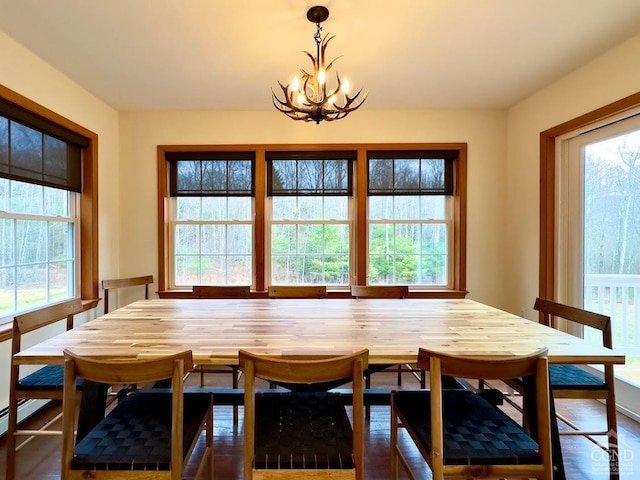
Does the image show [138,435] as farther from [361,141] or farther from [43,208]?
[361,141]

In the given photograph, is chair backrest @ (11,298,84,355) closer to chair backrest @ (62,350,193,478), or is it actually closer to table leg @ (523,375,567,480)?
chair backrest @ (62,350,193,478)

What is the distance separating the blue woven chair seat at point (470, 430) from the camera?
1116 millimetres

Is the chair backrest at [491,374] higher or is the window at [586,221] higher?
the window at [586,221]

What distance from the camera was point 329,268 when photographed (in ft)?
11.1

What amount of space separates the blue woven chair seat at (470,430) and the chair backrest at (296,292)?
107cm

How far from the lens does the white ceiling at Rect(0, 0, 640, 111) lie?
179cm

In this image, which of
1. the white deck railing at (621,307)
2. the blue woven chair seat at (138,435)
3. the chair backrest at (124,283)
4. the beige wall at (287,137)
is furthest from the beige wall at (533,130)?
the chair backrest at (124,283)

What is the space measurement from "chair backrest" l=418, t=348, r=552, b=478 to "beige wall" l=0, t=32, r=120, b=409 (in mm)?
2565

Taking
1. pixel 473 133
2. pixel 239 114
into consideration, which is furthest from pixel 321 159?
pixel 473 133

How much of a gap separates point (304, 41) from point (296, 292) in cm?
174

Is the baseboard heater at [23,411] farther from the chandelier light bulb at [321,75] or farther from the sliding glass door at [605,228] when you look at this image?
the sliding glass door at [605,228]

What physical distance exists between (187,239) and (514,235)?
332 cm

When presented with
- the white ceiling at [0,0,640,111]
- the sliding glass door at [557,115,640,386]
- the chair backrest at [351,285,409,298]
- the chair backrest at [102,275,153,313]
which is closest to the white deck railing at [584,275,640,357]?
the sliding glass door at [557,115,640,386]

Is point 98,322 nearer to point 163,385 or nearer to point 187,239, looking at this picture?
point 163,385
